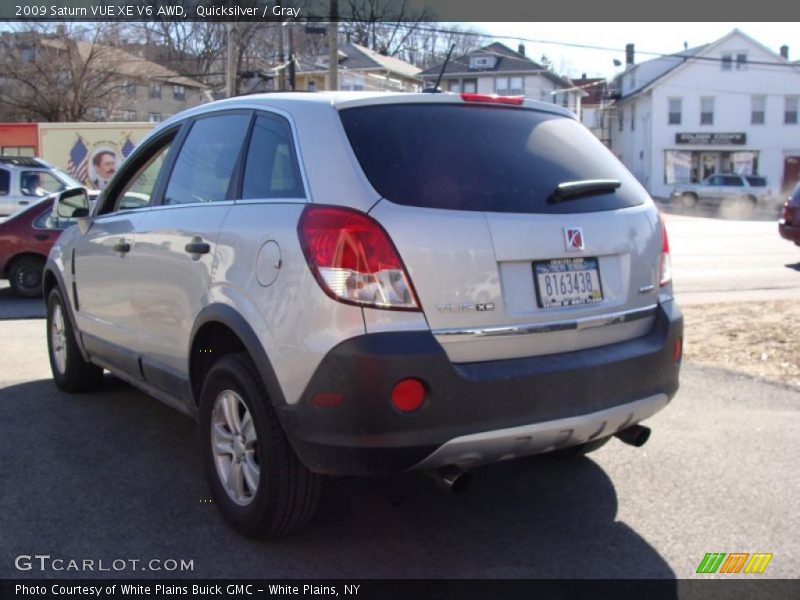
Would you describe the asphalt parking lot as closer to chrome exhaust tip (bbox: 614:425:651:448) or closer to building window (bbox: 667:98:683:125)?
chrome exhaust tip (bbox: 614:425:651:448)

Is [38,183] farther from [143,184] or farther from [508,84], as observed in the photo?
[508,84]

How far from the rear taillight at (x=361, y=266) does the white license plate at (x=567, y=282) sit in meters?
0.58

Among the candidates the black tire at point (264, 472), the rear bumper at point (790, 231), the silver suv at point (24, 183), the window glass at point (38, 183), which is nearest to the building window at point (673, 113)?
the rear bumper at point (790, 231)

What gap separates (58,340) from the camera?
20.4 ft

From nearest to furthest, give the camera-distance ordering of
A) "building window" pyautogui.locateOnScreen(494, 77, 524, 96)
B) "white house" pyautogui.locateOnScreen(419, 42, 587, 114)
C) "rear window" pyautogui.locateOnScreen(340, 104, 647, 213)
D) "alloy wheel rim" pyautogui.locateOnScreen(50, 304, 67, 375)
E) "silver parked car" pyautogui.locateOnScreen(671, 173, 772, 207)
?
"rear window" pyautogui.locateOnScreen(340, 104, 647, 213), "alloy wheel rim" pyautogui.locateOnScreen(50, 304, 67, 375), "silver parked car" pyautogui.locateOnScreen(671, 173, 772, 207), "white house" pyautogui.locateOnScreen(419, 42, 587, 114), "building window" pyautogui.locateOnScreen(494, 77, 524, 96)

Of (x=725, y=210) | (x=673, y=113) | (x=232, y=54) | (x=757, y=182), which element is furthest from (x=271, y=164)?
(x=673, y=113)

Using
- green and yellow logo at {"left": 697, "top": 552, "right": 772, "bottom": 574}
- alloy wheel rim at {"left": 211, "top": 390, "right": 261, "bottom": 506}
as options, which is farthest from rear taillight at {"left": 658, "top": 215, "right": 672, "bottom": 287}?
alloy wheel rim at {"left": 211, "top": 390, "right": 261, "bottom": 506}

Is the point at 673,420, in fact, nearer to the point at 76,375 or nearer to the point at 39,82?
the point at 76,375

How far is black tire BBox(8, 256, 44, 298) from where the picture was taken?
11.5 metres

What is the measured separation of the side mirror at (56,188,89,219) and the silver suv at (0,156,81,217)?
11817mm

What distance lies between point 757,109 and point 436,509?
175 ft

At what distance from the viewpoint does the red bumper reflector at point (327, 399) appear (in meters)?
3.10

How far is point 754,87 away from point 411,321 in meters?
54.2

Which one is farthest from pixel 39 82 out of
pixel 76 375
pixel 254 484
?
pixel 254 484
